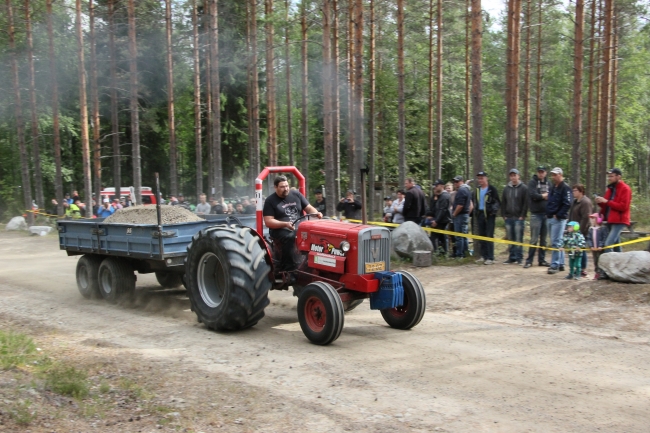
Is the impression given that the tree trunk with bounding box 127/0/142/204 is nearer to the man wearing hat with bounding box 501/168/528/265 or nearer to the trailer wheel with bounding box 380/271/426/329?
the man wearing hat with bounding box 501/168/528/265

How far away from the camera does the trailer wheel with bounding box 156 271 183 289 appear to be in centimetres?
1159

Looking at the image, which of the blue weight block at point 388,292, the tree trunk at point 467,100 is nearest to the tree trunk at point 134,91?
the tree trunk at point 467,100

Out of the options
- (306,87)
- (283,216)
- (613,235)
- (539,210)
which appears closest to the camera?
(283,216)

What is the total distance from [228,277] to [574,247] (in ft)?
20.1

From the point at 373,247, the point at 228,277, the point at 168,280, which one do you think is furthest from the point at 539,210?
the point at 168,280

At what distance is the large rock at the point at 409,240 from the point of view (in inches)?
525

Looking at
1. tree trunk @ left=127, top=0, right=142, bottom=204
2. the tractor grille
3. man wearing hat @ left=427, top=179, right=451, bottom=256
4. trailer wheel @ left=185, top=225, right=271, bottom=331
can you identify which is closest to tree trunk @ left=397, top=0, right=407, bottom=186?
tree trunk @ left=127, top=0, right=142, bottom=204

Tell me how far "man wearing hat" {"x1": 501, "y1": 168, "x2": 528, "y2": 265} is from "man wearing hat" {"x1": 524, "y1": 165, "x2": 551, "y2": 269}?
0.53 ft

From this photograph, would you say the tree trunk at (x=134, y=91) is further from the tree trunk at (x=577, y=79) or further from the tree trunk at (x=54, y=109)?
the tree trunk at (x=577, y=79)

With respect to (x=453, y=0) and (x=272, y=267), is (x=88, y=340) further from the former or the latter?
(x=453, y=0)

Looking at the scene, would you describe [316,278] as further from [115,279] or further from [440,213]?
[440,213]

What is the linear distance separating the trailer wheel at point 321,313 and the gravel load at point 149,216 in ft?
13.1

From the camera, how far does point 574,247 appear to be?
10.6 m

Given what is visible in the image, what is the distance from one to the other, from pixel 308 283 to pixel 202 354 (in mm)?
1753
